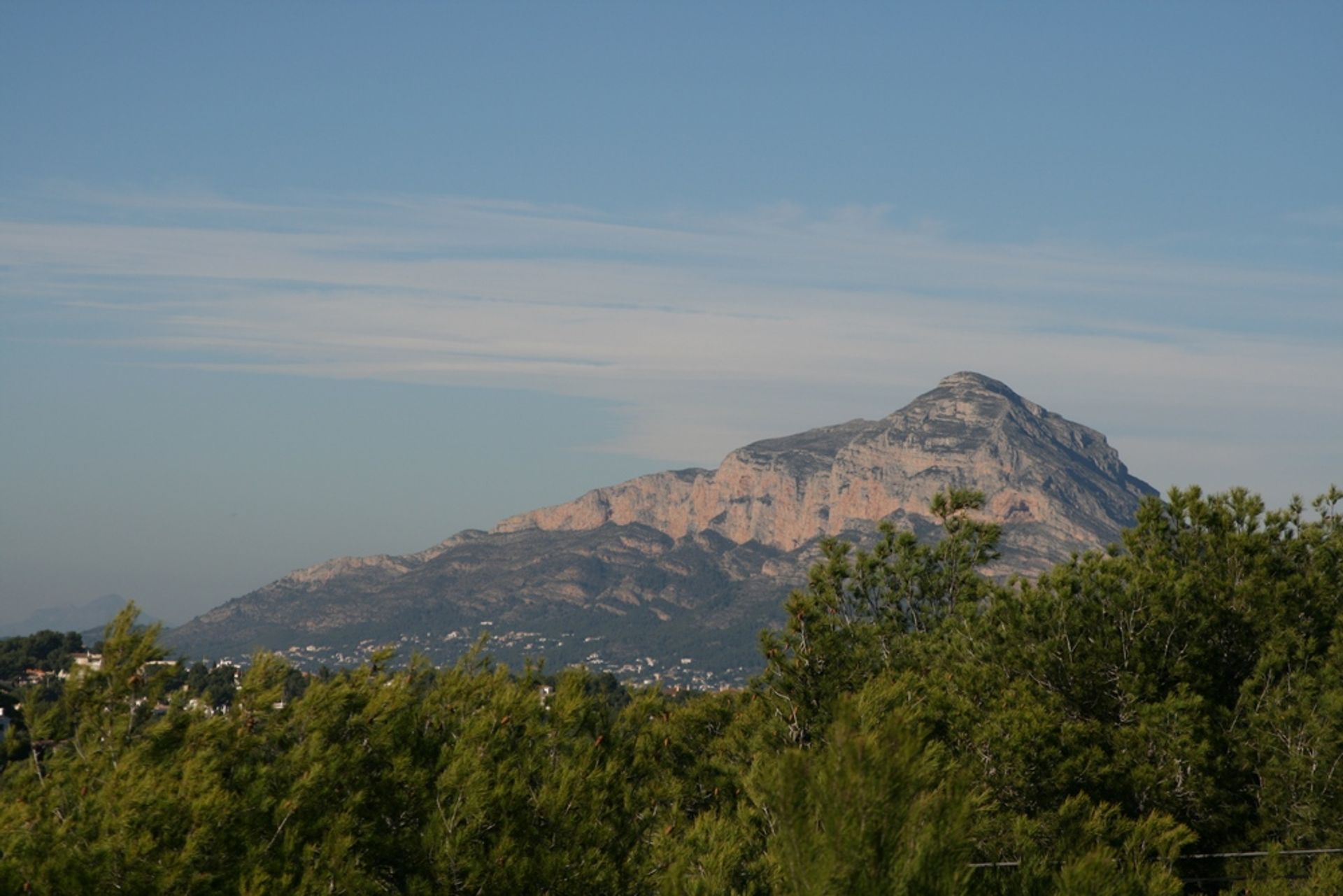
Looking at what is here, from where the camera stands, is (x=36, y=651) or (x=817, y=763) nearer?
(x=817, y=763)

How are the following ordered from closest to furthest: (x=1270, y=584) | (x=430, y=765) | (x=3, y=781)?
(x=3, y=781)
(x=430, y=765)
(x=1270, y=584)

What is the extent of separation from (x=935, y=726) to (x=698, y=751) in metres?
8.63

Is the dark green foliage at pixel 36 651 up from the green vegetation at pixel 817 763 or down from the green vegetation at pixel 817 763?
down

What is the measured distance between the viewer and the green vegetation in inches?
466

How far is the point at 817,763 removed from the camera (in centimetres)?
1008

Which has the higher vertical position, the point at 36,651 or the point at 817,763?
the point at 817,763

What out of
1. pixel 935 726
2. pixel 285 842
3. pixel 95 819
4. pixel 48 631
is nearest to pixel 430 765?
pixel 285 842

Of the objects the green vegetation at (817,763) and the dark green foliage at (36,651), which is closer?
the green vegetation at (817,763)

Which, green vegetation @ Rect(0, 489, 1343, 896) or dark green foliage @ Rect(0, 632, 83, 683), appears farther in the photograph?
dark green foliage @ Rect(0, 632, 83, 683)

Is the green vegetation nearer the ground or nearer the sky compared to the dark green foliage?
nearer the sky

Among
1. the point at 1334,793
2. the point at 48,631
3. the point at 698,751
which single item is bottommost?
the point at 48,631

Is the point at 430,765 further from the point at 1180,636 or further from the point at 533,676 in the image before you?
the point at 1180,636

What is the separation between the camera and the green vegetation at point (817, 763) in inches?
466

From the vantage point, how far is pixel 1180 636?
66.7ft
